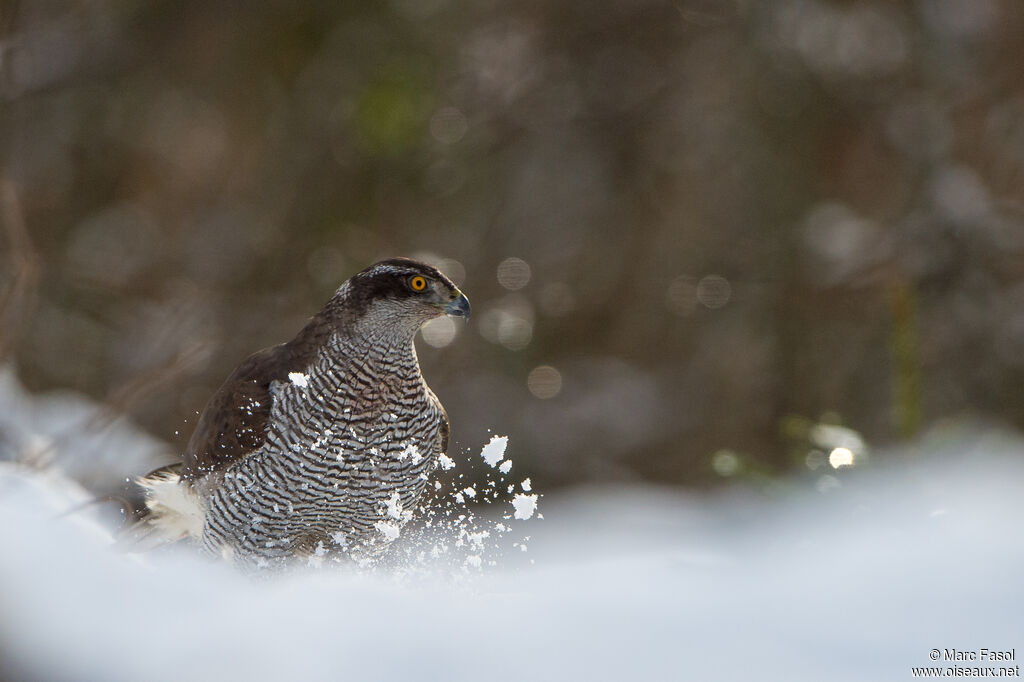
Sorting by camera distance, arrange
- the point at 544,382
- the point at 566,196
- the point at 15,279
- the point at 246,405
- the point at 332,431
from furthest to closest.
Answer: the point at 566,196 < the point at 544,382 < the point at 246,405 < the point at 332,431 < the point at 15,279

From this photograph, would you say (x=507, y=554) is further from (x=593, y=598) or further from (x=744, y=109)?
(x=744, y=109)

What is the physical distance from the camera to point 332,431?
2.97 meters

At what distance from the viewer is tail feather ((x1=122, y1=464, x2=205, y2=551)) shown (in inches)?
133

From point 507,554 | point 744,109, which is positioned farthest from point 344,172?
point 507,554

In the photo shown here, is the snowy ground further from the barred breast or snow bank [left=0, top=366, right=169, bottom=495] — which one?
the barred breast

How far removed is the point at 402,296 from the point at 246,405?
611 millimetres

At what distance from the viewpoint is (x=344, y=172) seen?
30.2ft

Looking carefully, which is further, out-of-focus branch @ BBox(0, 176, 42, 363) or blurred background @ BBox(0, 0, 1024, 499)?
blurred background @ BBox(0, 0, 1024, 499)

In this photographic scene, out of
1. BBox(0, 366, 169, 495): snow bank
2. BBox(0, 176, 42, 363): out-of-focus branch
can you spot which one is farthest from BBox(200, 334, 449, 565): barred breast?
BBox(0, 176, 42, 363): out-of-focus branch

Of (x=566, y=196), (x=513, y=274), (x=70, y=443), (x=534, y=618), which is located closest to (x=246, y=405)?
(x=70, y=443)

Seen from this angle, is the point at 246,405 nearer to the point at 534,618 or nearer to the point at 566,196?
the point at 534,618

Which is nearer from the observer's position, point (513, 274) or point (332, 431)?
point (332, 431)

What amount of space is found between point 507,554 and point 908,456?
1553 mm

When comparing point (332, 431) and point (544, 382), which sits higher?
point (544, 382)
